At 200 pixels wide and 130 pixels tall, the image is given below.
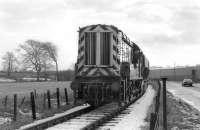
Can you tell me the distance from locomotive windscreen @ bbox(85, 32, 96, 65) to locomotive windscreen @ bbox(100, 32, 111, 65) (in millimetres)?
330

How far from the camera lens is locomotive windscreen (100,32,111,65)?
53.3ft

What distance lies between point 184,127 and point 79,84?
5957 mm

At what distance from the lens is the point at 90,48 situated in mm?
16391

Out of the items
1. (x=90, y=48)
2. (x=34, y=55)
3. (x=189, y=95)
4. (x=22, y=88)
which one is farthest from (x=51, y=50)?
(x=90, y=48)

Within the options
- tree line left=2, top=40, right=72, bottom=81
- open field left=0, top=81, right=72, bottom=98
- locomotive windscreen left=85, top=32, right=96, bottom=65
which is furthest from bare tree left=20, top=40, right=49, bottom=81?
locomotive windscreen left=85, top=32, right=96, bottom=65

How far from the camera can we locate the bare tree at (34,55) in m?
83.6

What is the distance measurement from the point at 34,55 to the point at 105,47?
71716mm

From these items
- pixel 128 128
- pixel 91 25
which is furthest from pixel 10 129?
pixel 91 25

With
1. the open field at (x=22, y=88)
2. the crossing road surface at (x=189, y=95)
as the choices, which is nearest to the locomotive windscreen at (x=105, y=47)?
the crossing road surface at (x=189, y=95)

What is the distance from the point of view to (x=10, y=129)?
10.3 meters

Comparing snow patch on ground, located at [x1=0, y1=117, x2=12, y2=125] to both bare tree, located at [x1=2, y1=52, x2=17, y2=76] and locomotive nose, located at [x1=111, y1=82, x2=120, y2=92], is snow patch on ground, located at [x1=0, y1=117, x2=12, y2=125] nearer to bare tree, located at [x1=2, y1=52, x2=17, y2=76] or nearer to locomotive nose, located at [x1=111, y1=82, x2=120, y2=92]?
locomotive nose, located at [x1=111, y1=82, x2=120, y2=92]

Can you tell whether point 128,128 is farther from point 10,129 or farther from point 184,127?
point 10,129

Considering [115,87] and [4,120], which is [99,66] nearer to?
[115,87]

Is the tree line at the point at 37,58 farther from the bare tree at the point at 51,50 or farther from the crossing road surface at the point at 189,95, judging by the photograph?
the crossing road surface at the point at 189,95
